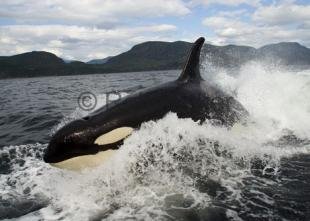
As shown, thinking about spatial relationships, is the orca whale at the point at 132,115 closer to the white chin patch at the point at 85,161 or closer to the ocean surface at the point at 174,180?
the white chin patch at the point at 85,161

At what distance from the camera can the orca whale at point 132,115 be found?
8.88 metres

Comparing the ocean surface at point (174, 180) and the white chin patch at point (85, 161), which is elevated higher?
the white chin patch at point (85, 161)

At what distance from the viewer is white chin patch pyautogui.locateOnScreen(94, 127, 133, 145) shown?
9.29 meters

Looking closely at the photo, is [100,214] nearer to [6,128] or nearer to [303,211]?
[303,211]

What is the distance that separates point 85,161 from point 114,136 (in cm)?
90

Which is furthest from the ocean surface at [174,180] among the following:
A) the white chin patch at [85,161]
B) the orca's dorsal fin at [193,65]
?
the orca's dorsal fin at [193,65]

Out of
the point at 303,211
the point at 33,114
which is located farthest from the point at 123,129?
the point at 33,114

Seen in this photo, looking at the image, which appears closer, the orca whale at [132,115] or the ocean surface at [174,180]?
the ocean surface at [174,180]

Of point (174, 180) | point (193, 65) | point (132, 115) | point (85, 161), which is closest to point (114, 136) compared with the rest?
point (132, 115)

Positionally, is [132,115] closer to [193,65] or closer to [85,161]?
[85,161]

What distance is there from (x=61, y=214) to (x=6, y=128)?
12059mm

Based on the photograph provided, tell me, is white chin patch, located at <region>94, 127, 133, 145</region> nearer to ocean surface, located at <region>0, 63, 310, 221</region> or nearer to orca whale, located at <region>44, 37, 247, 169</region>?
orca whale, located at <region>44, 37, 247, 169</region>

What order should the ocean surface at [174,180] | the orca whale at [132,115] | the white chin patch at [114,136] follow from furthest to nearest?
the white chin patch at [114,136], the orca whale at [132,115], the ocean surface at [174,180]

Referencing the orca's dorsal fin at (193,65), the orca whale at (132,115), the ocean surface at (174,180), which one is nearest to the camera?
the ocean surface at (174,180)
